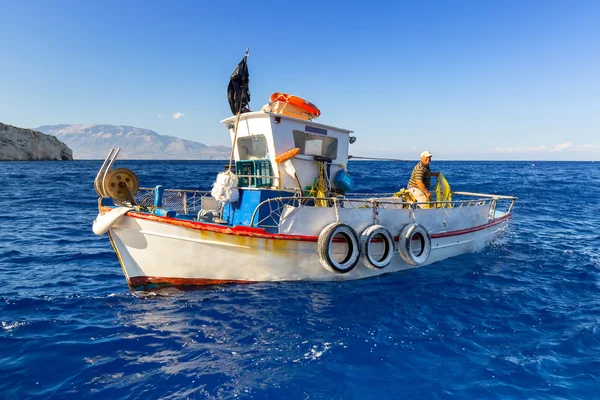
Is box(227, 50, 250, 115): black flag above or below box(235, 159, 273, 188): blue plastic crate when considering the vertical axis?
above

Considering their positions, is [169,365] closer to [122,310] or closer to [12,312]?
[122,310]

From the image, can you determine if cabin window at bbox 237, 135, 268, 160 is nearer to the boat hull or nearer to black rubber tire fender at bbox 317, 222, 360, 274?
the boat hull

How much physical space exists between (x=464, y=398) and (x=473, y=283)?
4.82m

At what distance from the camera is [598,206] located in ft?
71.1

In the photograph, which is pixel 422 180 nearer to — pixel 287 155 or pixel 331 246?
pixel 331 246

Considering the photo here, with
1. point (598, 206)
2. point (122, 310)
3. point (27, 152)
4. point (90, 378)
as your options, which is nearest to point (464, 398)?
point (90, 378)

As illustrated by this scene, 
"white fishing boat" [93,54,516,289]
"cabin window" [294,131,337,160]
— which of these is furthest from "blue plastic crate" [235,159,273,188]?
"cabin window" [294,131,337,160]

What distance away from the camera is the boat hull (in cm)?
707

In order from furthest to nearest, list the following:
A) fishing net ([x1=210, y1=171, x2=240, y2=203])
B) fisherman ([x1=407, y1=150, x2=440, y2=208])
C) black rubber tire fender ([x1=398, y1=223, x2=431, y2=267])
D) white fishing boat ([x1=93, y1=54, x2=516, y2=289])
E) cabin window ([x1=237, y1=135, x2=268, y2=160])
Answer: fisherman ([x1=407, y1=150, x2=440, y2=208]) < cabin window ([x1=237, y1=135, x2=268, y2=160]) < black rubber tire fender ([x1=398, y1=223, x2=431, y2=267]) < fishing net ([x1=210, y1=171, x2=240, y2=203]) < white fishing boat ([x1=93, y1=54, x2=516, y2=289])

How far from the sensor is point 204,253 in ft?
23.9

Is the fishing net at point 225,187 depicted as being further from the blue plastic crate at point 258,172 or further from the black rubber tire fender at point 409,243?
the black rubber tire fender at point 409,243

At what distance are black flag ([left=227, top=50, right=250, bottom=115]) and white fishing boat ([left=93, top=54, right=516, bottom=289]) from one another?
2.3 inches

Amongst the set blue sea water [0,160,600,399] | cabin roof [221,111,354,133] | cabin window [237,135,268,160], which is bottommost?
blue sea water [0,160,600,399]

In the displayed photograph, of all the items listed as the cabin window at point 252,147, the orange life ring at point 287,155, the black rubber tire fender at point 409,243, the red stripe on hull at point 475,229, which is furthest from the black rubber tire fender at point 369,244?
the cabin window at point 252,147
